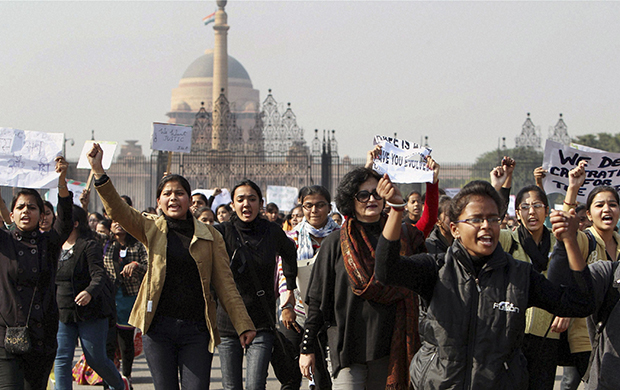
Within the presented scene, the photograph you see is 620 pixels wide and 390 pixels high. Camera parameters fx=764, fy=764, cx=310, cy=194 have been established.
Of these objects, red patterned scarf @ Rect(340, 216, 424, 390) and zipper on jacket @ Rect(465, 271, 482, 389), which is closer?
zipper on jacket @ Rect(465, 271, 482, 389)

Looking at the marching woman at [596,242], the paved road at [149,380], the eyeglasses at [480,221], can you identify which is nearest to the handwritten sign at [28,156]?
the paved road at [149,380]

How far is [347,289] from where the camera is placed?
12.5 feet

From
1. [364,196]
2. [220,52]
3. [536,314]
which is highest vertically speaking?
[220,52]

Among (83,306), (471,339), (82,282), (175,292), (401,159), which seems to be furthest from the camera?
(82,282)

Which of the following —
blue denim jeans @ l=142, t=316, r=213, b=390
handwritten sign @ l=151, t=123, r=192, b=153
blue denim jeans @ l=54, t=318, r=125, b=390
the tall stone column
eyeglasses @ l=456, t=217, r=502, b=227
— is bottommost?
blue denim jeans @ l=54, t=318, r=125, b=390

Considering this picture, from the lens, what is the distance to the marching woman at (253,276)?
14.9ft

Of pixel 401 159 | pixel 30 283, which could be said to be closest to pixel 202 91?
pixel 401 159

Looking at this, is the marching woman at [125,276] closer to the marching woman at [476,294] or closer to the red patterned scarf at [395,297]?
the red patterned scarf at [395,297]

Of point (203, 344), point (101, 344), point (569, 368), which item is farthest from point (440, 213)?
point (101, 344)

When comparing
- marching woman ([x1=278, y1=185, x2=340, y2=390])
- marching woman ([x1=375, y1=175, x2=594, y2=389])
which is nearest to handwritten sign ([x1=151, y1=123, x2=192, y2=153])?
marching woman ([x1=278, y1=185, x2=340, y2=390])

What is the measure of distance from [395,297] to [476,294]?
92cm

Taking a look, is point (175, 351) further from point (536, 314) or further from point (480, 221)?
point (536, 314)

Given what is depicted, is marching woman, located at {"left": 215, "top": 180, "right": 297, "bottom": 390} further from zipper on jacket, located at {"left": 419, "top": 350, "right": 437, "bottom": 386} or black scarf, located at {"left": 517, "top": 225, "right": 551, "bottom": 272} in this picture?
zipper on jacket, located at {"left": 419, "top": 350, "right": 437, "bottom": 386}

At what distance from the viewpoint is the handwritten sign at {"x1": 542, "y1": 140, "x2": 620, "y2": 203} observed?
20.2 ft
